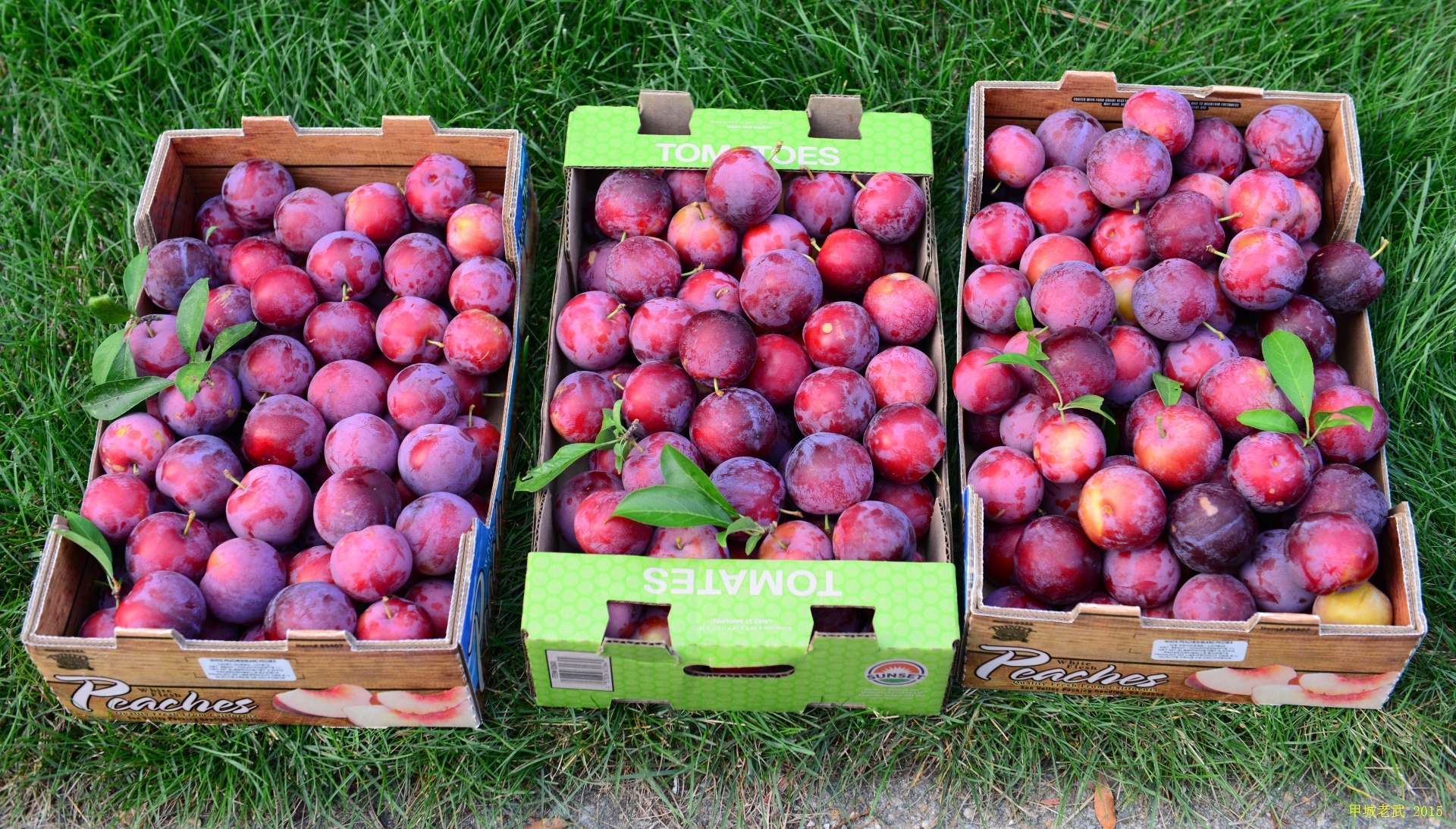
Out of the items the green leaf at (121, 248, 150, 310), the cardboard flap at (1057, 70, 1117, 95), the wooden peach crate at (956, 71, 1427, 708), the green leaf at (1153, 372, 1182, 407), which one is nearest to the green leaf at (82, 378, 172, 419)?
the green leaf at (121, 248, 150, 310)

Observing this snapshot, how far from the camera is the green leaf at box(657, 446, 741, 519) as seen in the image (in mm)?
2076

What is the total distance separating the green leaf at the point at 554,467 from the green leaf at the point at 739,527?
0.34 metres

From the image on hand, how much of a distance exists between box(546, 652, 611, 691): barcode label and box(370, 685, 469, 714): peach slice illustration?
199mm

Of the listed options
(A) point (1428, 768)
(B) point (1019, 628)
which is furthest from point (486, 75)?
(A) point (1428, 768)

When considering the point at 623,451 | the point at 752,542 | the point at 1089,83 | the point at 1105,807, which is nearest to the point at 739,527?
the point at 752,542

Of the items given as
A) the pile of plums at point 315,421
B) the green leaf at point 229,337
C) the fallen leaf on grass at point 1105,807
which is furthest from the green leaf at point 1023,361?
the green leaf at point 229,337

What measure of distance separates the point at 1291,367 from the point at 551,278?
1.90m

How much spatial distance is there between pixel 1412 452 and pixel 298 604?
8.82 ft

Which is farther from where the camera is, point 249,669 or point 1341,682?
point 1341,682

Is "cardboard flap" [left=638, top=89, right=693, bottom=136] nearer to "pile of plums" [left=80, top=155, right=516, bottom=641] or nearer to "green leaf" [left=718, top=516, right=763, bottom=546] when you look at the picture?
"pile of plums" [left=80, top=155, right=516, bottom=641]

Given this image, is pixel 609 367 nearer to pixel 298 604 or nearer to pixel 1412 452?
pixel 298 604

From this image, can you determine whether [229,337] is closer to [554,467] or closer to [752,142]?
[554,467]

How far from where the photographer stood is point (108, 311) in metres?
2.34

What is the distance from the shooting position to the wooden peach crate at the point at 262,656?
2035mm
